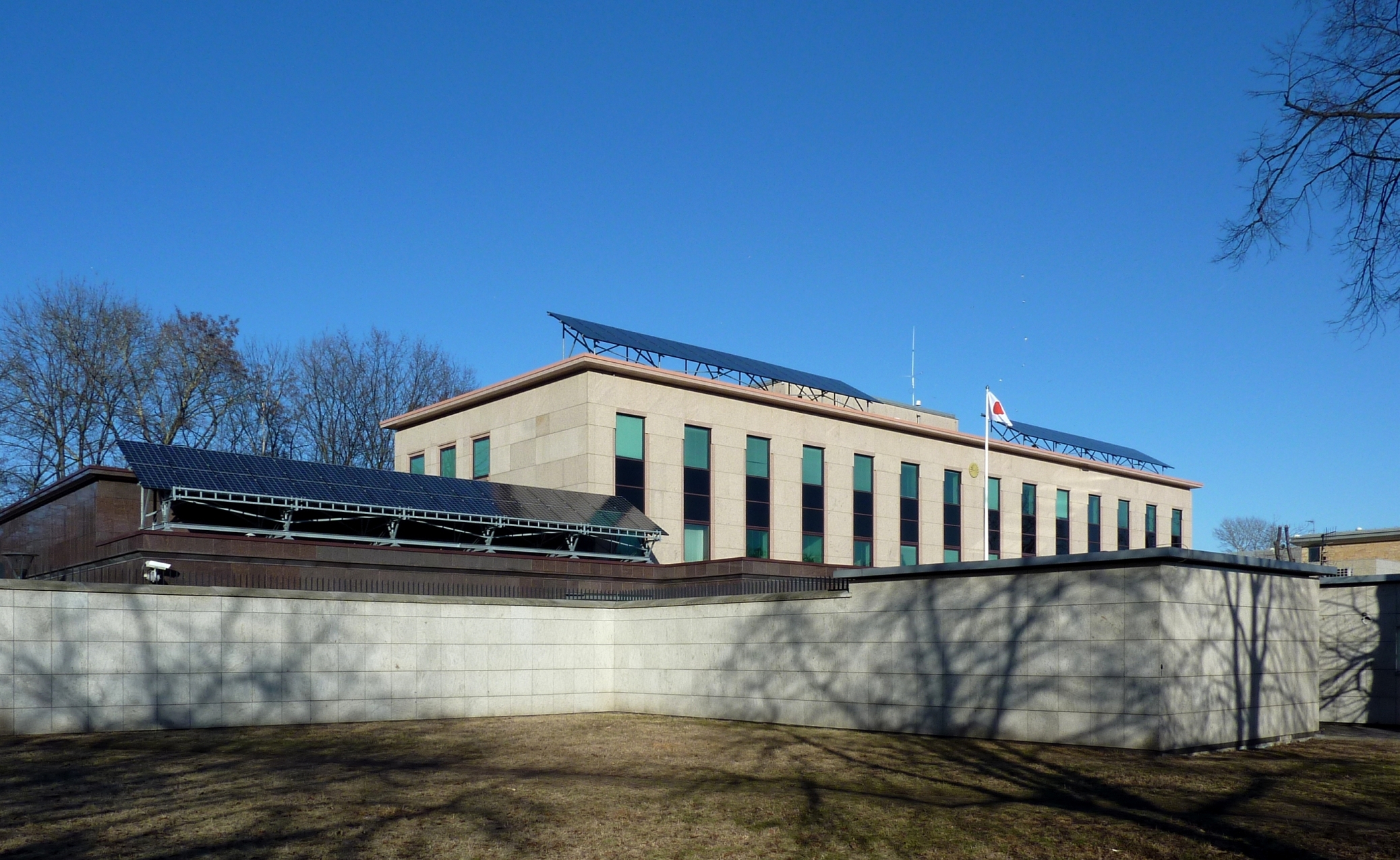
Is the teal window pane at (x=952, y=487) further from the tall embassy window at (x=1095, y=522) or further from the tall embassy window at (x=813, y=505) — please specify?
the tall embassy window at (x=1095, y=522)

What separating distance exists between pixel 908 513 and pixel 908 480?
1474mm

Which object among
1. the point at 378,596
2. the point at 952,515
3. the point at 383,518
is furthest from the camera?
the point at 952,515

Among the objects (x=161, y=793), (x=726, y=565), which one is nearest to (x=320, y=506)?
(x=726, y=565)

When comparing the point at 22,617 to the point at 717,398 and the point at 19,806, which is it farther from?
the point at 717,398

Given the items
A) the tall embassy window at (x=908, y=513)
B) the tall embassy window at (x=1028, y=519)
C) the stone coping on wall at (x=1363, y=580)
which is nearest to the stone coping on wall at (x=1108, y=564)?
the stone coping on wall at (x=1363, y=580)

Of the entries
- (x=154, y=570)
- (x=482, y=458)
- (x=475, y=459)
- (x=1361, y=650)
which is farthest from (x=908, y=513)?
(x=154, y=570)

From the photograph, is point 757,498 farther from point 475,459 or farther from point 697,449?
point 475,459

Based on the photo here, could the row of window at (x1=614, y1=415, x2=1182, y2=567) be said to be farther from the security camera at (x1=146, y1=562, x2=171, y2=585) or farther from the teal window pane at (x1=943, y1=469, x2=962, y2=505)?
the security camera at (x1=146, y1=562, x2=171, y2=585)

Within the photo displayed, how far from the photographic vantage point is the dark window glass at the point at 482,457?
46281 millimetres

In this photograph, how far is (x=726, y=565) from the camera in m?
35.6

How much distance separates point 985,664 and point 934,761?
10.5 feet

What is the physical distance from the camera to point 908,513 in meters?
51.9

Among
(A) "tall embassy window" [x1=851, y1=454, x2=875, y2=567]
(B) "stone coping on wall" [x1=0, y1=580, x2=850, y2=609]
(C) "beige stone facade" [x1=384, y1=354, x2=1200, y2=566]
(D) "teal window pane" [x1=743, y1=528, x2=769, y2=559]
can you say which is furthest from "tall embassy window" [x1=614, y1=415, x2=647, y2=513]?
(B) "stone coping on wall" [x1=0, y1=580, x2=850, y2=609]

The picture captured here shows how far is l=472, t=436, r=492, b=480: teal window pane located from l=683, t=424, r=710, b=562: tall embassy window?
819 cm
